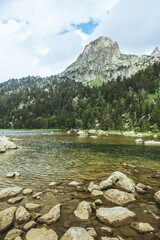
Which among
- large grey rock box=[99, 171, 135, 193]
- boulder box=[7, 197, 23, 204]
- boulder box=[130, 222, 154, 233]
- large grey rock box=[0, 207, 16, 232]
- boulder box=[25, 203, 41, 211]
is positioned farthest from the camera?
large grey rock box=[99, 171, 135, 193]

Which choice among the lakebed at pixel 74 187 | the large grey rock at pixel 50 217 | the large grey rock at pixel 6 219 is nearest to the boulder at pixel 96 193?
the lakebed at pixel 74 187

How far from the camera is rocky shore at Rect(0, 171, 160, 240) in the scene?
1378 centimetres

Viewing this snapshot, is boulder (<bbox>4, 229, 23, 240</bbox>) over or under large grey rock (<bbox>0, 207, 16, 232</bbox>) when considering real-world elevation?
under

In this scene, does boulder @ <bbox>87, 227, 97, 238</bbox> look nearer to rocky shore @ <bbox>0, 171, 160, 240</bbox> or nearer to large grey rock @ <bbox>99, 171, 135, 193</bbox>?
rocky shore @ <bbox>0, 171, 160, 240</bbox>

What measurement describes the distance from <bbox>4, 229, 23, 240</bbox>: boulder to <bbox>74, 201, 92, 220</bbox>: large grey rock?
175 inches

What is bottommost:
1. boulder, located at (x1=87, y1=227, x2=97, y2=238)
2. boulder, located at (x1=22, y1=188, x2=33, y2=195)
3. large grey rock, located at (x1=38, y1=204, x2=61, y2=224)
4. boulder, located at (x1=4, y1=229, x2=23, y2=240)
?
boulder, located at (x1=87, y1=227, x2=97, y2=238)

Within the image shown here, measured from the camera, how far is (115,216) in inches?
626

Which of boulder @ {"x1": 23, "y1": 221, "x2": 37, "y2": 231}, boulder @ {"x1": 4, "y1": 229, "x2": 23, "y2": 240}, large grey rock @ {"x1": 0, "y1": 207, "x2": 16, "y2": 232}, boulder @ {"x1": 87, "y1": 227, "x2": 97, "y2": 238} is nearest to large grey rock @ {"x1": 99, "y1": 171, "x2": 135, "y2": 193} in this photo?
boulder @ {"x1": 87, "y1": 227, "x2": 97, "y2": 238}

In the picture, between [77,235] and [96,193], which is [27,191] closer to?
[96,193]

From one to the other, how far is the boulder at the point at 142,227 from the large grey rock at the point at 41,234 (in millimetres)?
5453

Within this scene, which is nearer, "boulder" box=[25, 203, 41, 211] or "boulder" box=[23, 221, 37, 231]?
"boulder" box=[23, 221, 37, 231]

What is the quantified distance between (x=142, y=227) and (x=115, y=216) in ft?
6.82

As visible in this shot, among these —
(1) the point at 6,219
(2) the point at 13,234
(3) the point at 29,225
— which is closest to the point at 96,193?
(3) the point at 29,225

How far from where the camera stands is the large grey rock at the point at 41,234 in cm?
1323
